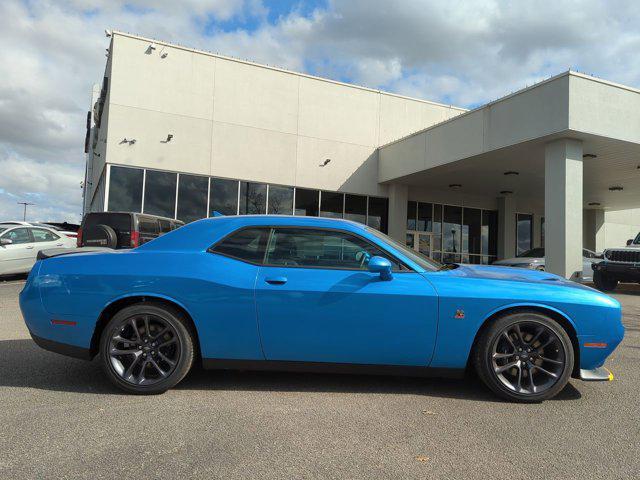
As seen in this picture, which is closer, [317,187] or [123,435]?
[123,435]

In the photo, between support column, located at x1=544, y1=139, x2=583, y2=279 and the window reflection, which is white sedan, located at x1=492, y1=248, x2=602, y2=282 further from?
the window reflection

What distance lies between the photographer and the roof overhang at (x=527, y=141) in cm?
1228

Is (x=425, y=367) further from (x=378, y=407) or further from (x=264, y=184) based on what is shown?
(x=264, y=184)

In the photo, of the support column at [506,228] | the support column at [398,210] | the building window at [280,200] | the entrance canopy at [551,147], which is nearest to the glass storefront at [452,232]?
the support column at [506,228]

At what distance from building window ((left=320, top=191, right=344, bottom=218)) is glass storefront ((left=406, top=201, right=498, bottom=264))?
139 inches

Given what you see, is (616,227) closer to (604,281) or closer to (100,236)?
(604,281)

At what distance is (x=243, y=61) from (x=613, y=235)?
23.4m

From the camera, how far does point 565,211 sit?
12734 millimetres

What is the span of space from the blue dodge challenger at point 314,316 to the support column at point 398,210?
1625 centimetres

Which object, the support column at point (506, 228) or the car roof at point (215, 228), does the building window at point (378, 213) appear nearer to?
the support column at point (506, 228)

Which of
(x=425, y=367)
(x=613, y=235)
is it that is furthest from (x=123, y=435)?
(x=613, y=235)

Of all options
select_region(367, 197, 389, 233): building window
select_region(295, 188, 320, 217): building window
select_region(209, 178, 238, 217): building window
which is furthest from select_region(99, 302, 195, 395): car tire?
select_region(367, 197, 389, 233): building window

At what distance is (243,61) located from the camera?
692 inches

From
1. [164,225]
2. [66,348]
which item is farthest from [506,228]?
[66,348]
